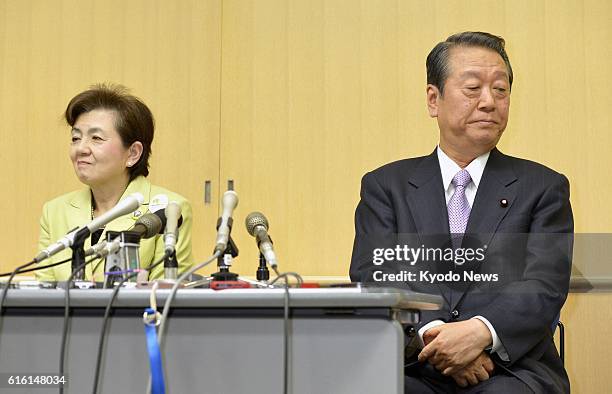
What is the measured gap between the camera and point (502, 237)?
2.29m

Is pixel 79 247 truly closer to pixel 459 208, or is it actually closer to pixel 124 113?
pixel 459 208

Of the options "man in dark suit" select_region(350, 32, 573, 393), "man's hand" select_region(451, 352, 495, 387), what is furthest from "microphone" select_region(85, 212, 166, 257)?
"man's hand" select_region(451, 352, 495, 387)

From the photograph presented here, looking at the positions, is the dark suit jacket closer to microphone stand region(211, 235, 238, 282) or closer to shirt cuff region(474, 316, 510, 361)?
shirt cuff region(474, 316, 510, 361)

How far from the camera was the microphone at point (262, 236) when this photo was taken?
1.59m

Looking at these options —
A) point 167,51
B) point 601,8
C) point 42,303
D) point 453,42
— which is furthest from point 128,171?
point 601,8

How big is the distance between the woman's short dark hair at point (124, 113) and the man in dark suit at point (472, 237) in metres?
0.82

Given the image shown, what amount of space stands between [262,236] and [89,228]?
0.33 metres

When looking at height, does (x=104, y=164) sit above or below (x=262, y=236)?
above

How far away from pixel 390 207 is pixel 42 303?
3.79 feet

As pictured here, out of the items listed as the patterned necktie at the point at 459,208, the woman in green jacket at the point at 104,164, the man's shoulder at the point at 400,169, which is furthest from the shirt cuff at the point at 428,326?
the woman in green jacket at the point at 104,164

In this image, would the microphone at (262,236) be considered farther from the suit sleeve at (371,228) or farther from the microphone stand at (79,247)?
the suit sleeve at (371,228)

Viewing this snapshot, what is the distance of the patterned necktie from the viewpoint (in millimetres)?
2309

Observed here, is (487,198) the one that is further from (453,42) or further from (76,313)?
(76,313)

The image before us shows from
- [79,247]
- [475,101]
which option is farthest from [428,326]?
[79,247]
